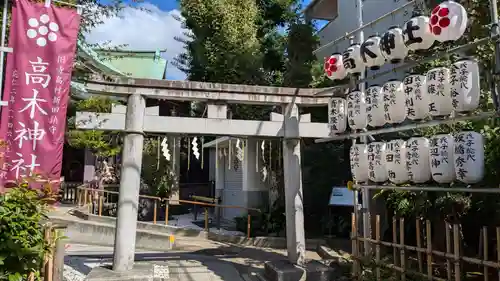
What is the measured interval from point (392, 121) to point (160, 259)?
7.40 metres

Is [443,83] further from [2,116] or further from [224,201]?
[224,201]

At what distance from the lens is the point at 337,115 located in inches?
339

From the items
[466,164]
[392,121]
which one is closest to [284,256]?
[392,121]

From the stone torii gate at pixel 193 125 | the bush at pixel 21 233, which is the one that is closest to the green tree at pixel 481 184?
the stone torii gate at pixel 193 125

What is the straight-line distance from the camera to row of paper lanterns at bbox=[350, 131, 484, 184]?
18.6 feet

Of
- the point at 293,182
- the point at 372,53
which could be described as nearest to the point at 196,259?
the point at 293,182

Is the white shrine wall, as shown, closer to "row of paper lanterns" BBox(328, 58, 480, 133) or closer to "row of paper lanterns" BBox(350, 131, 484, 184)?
"row of paper lanterns" BBox(328, 58, 480, 133)

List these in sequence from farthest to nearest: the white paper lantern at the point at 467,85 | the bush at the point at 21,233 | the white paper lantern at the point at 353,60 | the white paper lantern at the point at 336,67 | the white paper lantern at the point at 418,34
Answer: the white paper lantern at the point at 336,67, the white paper lantern at the point at 353,60, the white paper lantern at the point at 418,34, the white paper lantern at the point at 467,85, the bush at the point at 21,233

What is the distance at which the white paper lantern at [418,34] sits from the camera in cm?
630

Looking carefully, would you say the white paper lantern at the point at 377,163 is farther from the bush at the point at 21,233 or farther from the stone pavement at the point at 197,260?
the bush at the point at 21,233

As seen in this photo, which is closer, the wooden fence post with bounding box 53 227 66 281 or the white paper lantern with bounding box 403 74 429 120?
the wooden fence post with bounding box 53 227 66 281

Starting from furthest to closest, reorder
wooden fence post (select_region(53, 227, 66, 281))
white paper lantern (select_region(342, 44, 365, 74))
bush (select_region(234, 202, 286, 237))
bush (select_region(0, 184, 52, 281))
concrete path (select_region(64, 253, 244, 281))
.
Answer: bush (select_region(234, 202, 286, 237)) → concrete path (select_region(64, 253, 244, 281)) → white paper lantern (select_region(342, 44, 365, 74)) → wooden fence post (select_region(53, 227, 66, 281)) → bush (select_region(0, 184, 52, 281))

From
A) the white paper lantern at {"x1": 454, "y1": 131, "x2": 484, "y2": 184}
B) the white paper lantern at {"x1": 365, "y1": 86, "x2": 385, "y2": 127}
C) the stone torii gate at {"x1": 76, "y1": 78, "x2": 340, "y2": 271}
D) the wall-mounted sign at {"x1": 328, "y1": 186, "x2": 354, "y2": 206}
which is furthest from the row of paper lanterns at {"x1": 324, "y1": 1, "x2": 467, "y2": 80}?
the wall-mounted sign at {"x1": 328, "y1": 186, "x2": 354, "y2": 206}

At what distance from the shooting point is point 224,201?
18.9 meters
